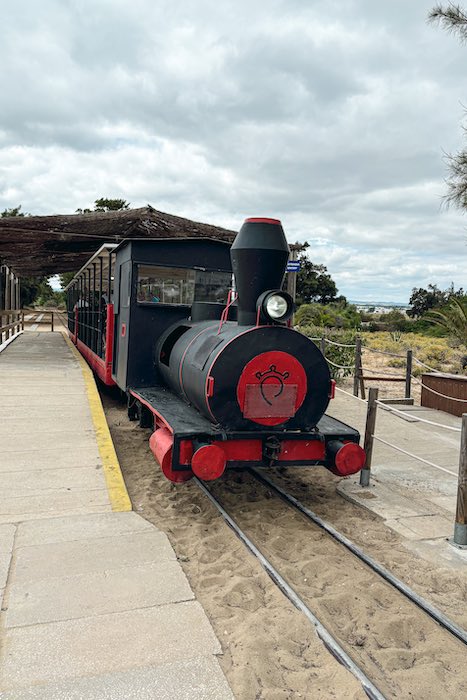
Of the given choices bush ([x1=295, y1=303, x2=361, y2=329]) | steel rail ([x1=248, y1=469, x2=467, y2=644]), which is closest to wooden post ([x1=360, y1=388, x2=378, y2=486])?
steel rail ([x1=248, y1=469, x2=467, y2=644])

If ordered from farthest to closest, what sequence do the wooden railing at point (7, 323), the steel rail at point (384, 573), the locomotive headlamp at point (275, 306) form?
1. the wooden railing at point (7, 323)
2. the locomotive headlamp at point (275, 306)
3. the steel rail at point (384, 573)

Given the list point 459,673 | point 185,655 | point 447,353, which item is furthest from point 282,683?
point 447,353

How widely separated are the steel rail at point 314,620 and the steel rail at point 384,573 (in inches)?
26.3

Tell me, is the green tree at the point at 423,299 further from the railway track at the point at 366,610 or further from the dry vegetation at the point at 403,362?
the railway track at the point at 366,610

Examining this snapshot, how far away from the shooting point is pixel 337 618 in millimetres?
3150

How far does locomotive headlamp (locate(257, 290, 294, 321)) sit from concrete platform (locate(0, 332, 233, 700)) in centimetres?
199

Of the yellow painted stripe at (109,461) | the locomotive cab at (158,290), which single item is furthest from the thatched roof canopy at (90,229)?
the yellow painted stripe at (109,461)

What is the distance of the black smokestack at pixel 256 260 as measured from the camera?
15.2 ft

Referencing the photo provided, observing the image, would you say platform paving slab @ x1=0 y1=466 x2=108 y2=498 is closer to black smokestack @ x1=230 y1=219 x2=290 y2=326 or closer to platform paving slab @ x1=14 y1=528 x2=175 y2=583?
platform paving slab @ x1=14 y1=528 x2=175 y2=583

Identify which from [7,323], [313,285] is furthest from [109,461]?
[313,285]

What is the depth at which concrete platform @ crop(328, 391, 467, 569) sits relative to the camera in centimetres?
422

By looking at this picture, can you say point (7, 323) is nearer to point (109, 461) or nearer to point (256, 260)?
point (109, 461)

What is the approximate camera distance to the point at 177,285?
22.2 ft

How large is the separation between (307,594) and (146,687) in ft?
4.43
